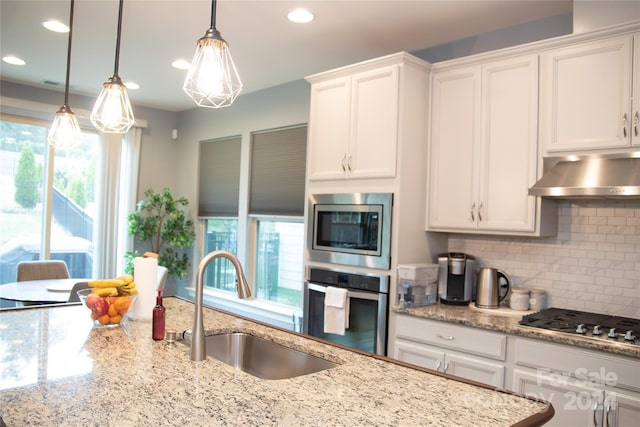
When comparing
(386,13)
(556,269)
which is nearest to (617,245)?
(556,269)

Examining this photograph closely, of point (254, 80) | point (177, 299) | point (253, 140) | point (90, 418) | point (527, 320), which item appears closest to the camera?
point (90, 418)

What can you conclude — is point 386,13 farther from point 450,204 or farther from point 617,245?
point 617,245

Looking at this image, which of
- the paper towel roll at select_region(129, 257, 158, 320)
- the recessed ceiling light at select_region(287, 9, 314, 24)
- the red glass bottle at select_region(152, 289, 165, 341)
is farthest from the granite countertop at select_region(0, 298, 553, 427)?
the recessed ceiling light at select_region(287, 9, 314, 24)

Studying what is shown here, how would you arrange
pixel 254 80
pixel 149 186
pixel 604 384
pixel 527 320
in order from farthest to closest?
pixel 149 186, pixel 254 80, pixel 527 320, pixel 604 384

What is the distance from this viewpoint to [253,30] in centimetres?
326

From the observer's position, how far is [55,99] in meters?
5.06

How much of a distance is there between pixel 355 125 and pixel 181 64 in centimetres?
172

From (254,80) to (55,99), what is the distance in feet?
A: 7.24

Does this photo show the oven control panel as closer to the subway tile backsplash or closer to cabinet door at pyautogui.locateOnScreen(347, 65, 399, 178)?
cabinet door at pyautogui.locateOnScreen(347, 65, 399, 178)

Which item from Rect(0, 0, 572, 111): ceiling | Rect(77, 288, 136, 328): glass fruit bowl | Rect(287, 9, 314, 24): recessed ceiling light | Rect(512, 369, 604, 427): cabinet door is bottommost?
Rect(512, 369, 604, 427): cabinet door

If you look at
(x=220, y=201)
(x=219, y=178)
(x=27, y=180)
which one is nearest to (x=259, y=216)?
(x=220, y=201)

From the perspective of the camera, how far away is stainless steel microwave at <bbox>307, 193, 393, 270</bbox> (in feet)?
9.87

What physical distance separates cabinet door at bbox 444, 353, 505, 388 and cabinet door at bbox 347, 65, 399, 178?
1.11m

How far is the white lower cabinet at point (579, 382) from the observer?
2053 mm
